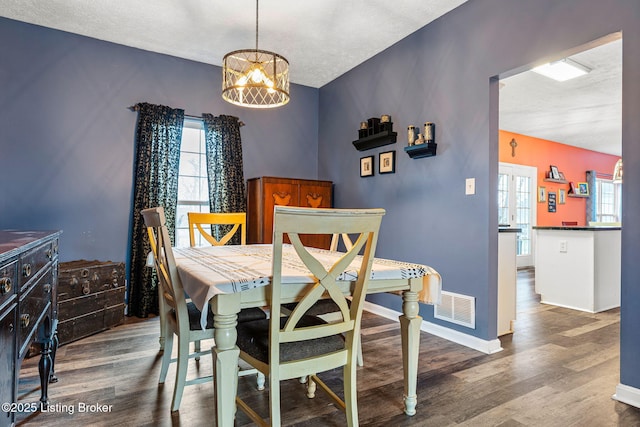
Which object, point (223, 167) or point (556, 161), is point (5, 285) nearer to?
point (223, 167)

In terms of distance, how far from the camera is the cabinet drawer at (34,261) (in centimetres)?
137

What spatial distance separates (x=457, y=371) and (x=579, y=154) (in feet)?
25.4

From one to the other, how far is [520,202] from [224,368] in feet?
23.0

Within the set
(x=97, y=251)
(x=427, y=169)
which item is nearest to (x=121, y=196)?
(x=97, y=251)

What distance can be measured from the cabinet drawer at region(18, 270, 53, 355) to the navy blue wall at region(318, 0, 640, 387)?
2.77 m

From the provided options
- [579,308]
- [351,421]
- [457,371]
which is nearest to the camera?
[351,421]

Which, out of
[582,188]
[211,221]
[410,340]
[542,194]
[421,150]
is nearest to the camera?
[410,340]

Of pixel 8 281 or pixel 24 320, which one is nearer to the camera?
pixel 8 281

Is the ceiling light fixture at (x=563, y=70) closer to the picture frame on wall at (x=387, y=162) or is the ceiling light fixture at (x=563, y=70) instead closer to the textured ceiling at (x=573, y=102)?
the textured ceiling at (x=573, y=102)

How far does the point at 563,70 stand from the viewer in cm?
380

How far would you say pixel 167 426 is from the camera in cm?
172

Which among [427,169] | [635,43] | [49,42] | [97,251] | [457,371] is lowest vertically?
[457,371]

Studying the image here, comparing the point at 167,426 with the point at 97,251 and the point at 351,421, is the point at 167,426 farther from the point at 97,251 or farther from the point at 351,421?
the point at 97,251

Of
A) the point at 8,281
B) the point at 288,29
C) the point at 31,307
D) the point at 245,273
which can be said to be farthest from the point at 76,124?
the point at 245,273
